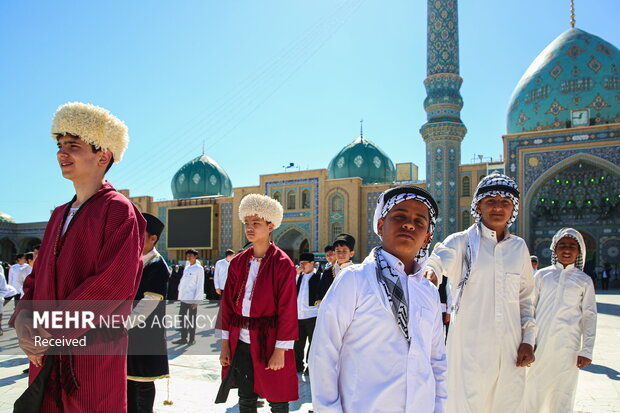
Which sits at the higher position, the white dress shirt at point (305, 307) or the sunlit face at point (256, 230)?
the sunlit face at point (256, 230)

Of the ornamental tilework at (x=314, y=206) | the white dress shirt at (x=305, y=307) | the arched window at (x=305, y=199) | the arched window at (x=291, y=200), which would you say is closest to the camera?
the white dress shirt at (x=305, y=307)

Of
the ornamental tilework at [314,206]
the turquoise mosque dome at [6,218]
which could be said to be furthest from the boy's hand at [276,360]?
the turquoise mosque dome at [6,218]

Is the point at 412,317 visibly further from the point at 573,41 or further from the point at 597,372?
the point at 573,41

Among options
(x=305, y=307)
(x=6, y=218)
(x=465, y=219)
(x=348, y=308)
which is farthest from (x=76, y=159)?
(x=6, y=218)

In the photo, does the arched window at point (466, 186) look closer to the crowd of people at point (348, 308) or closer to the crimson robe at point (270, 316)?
the crowd of people at point (348, 308)

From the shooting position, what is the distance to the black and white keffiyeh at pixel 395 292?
1.84 metres

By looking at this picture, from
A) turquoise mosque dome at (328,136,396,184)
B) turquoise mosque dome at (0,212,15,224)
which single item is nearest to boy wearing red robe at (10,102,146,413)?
turquoise mosque dome at (328,136,396,184)

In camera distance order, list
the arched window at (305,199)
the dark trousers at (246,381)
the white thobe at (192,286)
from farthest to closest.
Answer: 1. the arched window at (305,199)
2. the white thobe at (192,286)
3. the dark trousers at (246,381)

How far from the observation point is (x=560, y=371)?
3.94 m

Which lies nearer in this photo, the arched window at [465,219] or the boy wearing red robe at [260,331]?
the boy wearing red robe at [260,331]

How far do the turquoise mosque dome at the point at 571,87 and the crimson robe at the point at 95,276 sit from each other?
23324mm

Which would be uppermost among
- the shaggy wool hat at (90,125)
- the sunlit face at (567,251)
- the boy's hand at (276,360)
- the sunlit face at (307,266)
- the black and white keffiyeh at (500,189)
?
the shaggy wool hat at (90,125)

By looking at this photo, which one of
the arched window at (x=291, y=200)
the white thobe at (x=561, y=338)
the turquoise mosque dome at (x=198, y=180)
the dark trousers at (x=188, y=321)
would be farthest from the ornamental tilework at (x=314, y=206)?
the white thobe at (x=561, y=338)

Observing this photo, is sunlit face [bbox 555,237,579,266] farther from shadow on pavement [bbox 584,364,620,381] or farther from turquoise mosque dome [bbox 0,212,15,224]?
turquoise mosque dome [bbox 0,212,15,224]
